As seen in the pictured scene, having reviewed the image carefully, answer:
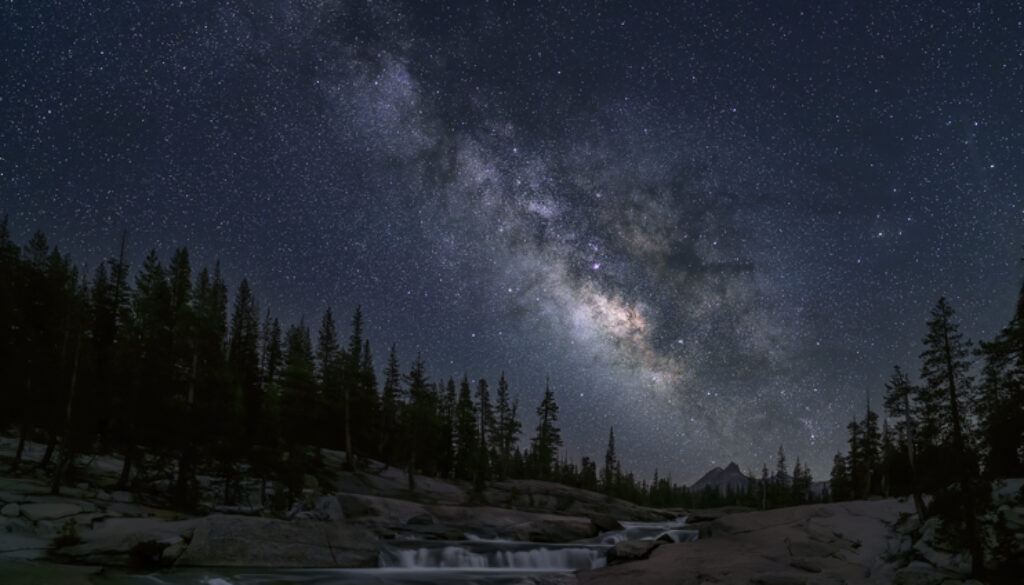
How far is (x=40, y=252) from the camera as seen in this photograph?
45.7 meters

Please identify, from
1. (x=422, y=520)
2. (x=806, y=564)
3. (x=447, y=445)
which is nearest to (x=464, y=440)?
(x=447, y=445)

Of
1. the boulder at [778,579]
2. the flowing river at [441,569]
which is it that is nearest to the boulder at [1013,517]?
the boulder at [778,579]

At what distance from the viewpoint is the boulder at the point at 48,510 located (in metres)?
21.5

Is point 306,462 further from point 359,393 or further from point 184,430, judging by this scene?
point 359,393

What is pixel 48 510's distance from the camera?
22.1m

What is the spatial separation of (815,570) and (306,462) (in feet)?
95.0

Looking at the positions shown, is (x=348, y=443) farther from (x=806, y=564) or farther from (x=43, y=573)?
(x=806, y=564)

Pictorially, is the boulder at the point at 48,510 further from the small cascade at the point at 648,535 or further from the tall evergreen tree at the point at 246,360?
the small cascade at the point at 648,535

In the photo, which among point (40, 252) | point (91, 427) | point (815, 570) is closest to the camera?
point (815, 570)

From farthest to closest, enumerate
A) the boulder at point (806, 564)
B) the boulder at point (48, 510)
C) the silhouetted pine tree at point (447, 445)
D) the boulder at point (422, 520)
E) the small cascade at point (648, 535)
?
the silhouetted pine tree at point (447, 445) < the boulder at point (422, 520) < the small cascade at point (648, 535) < the boulder at point (48, 510) < the boulder at point (806, 564)

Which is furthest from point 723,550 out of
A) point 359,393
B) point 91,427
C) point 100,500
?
point 359,393

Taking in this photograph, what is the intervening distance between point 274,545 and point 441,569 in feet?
27.8

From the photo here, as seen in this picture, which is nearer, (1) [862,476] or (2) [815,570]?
(2) [815,570]

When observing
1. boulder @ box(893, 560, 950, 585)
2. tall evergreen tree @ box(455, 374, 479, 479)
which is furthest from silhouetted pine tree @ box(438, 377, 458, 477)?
boulder @ box(893, 560, 950, 585)
